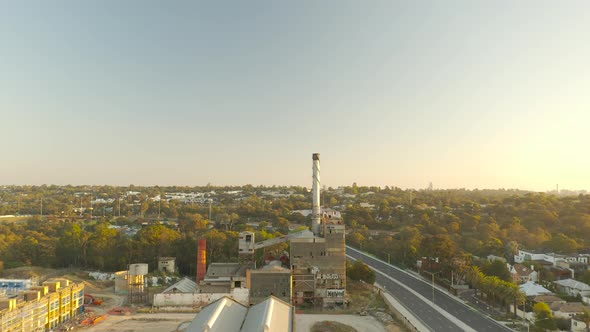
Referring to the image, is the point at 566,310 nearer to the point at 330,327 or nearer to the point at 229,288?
the point at 330,327

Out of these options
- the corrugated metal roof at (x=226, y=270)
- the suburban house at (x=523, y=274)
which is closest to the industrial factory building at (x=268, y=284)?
the corrugated metal roof at (x=226, y=270)

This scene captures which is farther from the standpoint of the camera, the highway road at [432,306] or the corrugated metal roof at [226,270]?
the corrugated metal roof at [226,270]

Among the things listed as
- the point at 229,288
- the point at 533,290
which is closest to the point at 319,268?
the point at 229,288

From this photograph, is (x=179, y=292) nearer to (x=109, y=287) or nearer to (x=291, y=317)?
(x=109, y=287)

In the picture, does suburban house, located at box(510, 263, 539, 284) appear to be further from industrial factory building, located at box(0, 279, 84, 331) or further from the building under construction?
industrial factory building, located at box(0, 279, 84, 331)

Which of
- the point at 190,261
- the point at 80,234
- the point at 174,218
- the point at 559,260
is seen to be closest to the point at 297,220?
the point at 174,218

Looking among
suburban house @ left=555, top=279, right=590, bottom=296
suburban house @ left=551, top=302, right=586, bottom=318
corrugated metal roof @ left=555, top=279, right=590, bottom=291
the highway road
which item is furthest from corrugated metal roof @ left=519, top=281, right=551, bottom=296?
the highway road

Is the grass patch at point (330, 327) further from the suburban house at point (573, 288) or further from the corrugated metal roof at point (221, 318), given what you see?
the suburban house at point (573, 288)
